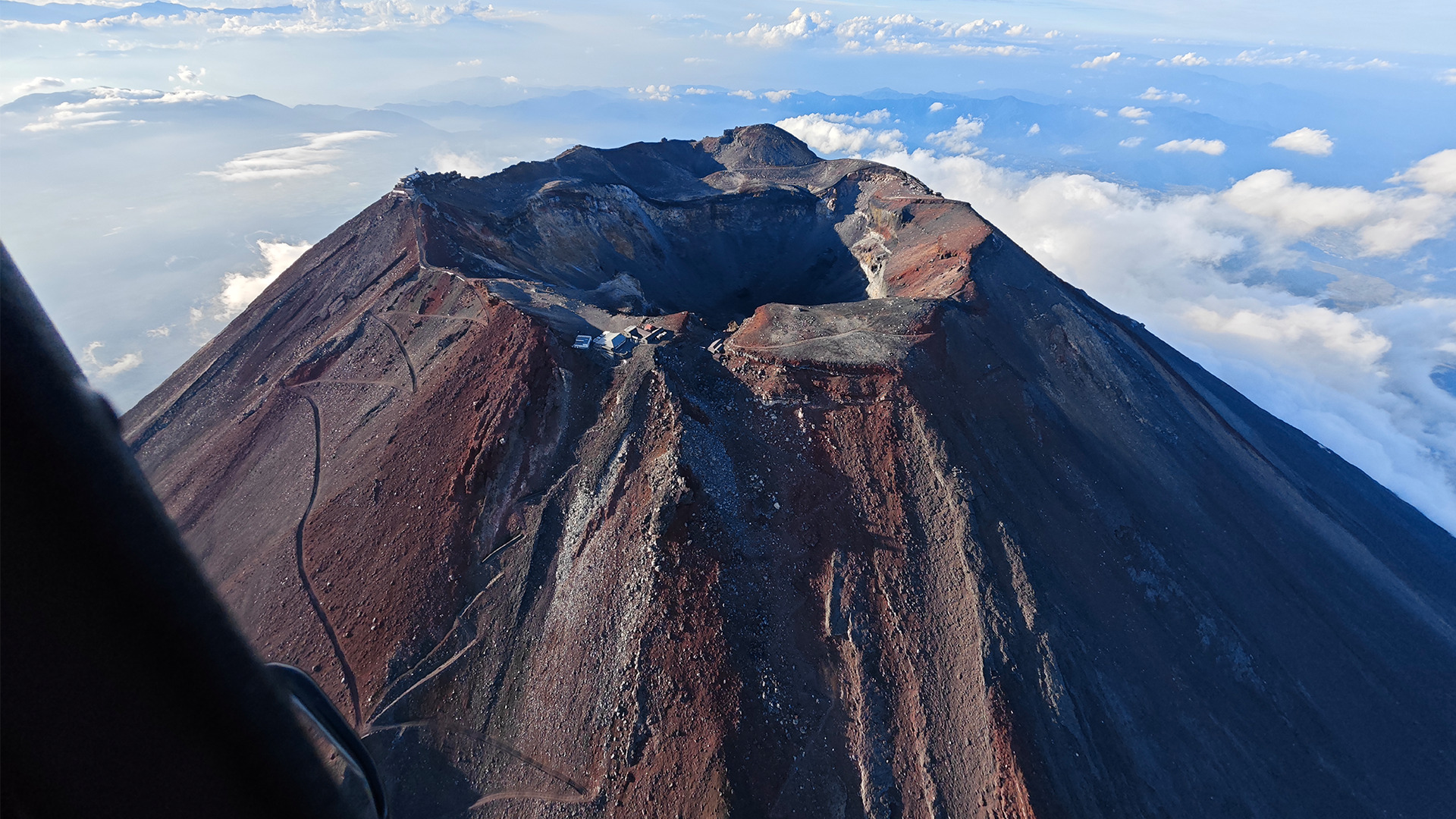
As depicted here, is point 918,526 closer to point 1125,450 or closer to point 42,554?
point 1125,450

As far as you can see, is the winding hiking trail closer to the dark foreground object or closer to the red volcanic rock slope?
the red volcanic rock slope

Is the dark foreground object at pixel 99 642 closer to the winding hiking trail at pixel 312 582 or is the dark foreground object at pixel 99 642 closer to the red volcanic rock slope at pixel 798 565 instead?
the red volcanic rock slope at pixel 798 565

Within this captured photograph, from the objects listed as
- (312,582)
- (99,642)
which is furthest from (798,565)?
(99,642)

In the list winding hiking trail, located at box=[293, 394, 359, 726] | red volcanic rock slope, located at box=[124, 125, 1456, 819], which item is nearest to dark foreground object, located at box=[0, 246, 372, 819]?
red volcanic rock slope, located at box=[124, 125, 1456, 819]

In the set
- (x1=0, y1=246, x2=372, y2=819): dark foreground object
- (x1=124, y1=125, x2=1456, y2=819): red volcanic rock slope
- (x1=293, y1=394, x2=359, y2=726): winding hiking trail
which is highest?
(x1=0, y1=246, x2=372, y2=819): dark foreground object

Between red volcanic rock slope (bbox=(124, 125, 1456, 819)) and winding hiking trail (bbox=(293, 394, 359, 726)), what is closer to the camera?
red volcanic rock slope (bbox=(124, 125, 1456, 819))

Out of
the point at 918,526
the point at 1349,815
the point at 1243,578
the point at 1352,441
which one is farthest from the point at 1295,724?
the point at 1352,441

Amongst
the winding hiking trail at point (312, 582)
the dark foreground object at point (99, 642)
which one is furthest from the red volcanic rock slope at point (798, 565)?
the dark foreground object at point (99, 642)
